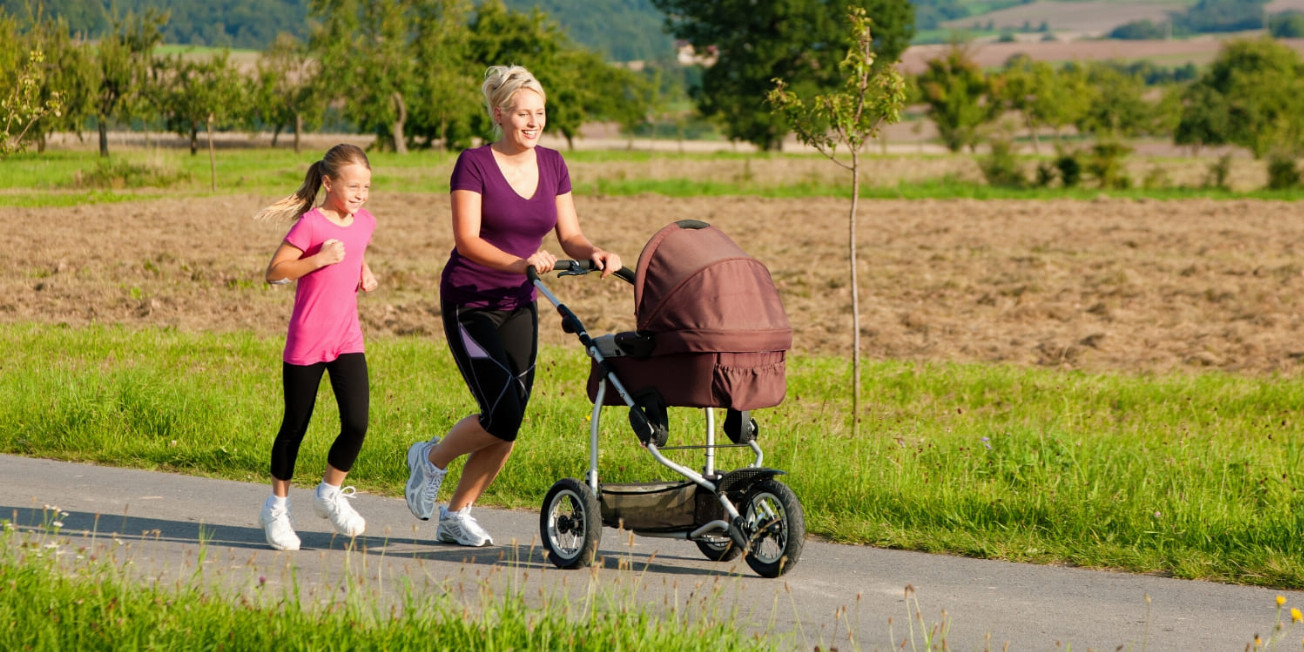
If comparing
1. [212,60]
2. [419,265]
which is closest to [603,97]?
[212,60]

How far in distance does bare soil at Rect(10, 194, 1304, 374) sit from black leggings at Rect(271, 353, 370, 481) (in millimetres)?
8836

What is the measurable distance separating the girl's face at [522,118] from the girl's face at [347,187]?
0.66 metres

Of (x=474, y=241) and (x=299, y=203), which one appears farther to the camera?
(x=299, y=203)

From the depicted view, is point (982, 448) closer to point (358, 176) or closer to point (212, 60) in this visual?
point (358, 176)

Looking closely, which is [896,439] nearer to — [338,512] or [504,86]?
[338,512]

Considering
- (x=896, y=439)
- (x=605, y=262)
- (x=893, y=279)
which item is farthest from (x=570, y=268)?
(x=893, y=279)

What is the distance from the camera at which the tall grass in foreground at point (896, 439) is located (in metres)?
6.80

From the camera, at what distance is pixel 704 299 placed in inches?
222

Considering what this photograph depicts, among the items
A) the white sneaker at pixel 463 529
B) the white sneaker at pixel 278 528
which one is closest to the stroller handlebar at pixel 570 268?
the white sneaker at pixel 463 529

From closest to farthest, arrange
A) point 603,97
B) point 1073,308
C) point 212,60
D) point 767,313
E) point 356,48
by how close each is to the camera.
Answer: point 767,313 < point 1073,308 < point 212,60 < point 356,48 < point 603,97

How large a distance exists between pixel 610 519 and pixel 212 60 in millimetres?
59477

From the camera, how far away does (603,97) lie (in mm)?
102375

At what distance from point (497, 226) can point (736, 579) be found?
177 cm

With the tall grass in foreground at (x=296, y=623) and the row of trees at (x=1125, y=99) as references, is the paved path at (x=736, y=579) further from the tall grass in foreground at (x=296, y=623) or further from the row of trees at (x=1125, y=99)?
the row of trees at (x=1125, y=99)
